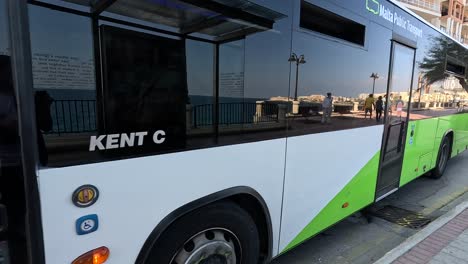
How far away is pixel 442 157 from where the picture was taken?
6.68 meters

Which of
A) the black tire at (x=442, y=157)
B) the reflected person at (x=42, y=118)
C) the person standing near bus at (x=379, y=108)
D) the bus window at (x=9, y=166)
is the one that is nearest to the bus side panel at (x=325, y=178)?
the person standing near bus at (x=379, y=108)

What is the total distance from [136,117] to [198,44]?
60 centimetres

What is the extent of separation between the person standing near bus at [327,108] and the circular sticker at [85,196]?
211 cm

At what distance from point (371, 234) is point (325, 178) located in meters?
1.55

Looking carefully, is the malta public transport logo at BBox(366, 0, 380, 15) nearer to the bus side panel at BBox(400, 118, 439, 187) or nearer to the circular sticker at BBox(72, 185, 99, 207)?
the bus side panel at BBox(400, 118, 439, 187)


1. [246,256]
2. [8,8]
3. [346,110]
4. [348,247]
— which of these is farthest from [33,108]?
[348,247]

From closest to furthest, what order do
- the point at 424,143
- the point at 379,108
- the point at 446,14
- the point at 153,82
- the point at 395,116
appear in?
1. the point at 153,82
2. the point at 379,108
3. the point at 395,116
4. the point at 424,143
5. the point at 446,14

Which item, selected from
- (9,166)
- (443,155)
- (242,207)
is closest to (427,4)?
(443,155)

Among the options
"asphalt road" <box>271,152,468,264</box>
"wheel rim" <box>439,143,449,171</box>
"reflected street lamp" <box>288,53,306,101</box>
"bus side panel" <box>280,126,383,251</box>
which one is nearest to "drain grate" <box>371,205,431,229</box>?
"asphalt road" <box>271,152,468,264</box>

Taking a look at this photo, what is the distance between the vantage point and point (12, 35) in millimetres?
1223

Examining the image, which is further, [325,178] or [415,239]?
[415,239]

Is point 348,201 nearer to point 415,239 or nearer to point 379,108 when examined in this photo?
point 415,239

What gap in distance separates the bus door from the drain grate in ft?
1.41

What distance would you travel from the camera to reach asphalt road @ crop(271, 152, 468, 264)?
3.40 m
